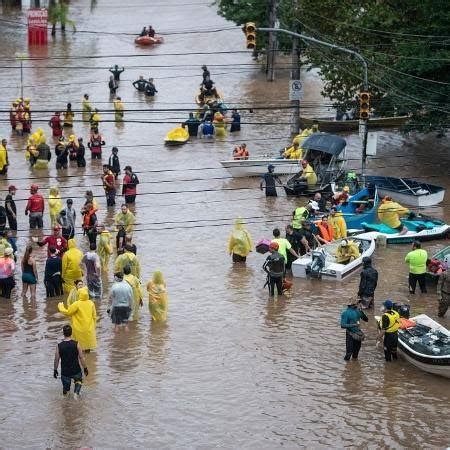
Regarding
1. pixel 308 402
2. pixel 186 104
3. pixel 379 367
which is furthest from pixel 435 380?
pixel 186 104

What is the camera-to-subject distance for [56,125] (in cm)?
4412

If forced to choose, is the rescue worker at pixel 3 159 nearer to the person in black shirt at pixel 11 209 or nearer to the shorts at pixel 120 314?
the person in black shirt at pixel 11 209

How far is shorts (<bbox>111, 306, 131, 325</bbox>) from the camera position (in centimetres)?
2511

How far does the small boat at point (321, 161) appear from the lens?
3725cm

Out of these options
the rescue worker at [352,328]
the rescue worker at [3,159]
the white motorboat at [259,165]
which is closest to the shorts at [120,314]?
the rescue worker at [352,328]

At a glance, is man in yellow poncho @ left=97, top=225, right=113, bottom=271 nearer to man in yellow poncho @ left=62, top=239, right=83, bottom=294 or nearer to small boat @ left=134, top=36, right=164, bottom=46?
man in yellow poncho @ left=62, top=239, right=83, bottom=294

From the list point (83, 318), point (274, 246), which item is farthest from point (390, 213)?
point (83, 318)

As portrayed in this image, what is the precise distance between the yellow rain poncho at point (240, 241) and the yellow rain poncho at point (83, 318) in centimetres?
708

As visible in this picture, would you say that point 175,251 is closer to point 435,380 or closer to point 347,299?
point 347,299

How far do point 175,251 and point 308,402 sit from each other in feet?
34.3

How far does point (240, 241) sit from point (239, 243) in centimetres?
6

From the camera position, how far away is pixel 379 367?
2375cm

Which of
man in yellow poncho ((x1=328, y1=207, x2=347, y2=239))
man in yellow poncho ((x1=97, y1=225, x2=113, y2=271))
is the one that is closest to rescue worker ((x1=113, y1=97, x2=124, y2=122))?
man in yellow poncho ((x1=328, y1=207, x2=347, y2=239))

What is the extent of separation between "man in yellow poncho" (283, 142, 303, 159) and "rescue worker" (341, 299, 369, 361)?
52.4 ft
